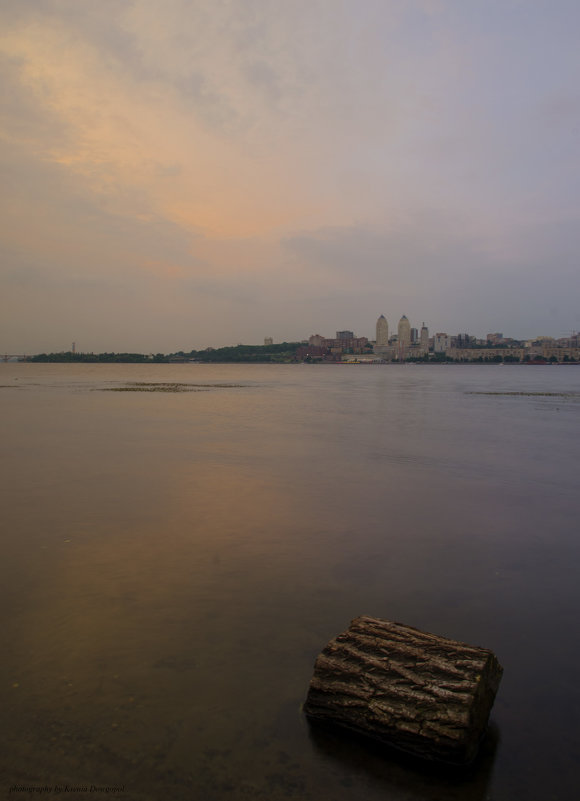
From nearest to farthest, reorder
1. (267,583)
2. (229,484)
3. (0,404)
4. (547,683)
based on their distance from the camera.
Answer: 1. (547,683)
2. (267,583)
3. (229,484)
4. (0,404)

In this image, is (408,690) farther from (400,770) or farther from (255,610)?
(255,610)

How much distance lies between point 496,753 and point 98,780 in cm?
346

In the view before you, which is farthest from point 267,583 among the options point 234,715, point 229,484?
point 229,484

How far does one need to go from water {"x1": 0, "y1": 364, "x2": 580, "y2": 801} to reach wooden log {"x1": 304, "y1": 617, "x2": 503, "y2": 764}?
192mm

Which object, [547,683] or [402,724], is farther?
[547,683]

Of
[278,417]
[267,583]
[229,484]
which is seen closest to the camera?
[267,583]

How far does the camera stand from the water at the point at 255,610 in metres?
4.85

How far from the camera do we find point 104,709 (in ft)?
18.0

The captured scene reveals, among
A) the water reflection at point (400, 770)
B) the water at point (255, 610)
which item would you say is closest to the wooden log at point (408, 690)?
the water reflection at point (400, 770)

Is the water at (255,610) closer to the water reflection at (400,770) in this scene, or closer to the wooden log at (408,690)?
the water reflection at (400,770)

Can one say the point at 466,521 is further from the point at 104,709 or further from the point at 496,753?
the point at 104,709

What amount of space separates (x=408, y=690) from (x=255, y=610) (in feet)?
9.97

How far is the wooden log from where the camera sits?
487 centimetres

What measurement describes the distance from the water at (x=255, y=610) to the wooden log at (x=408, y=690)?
192 millimetres
